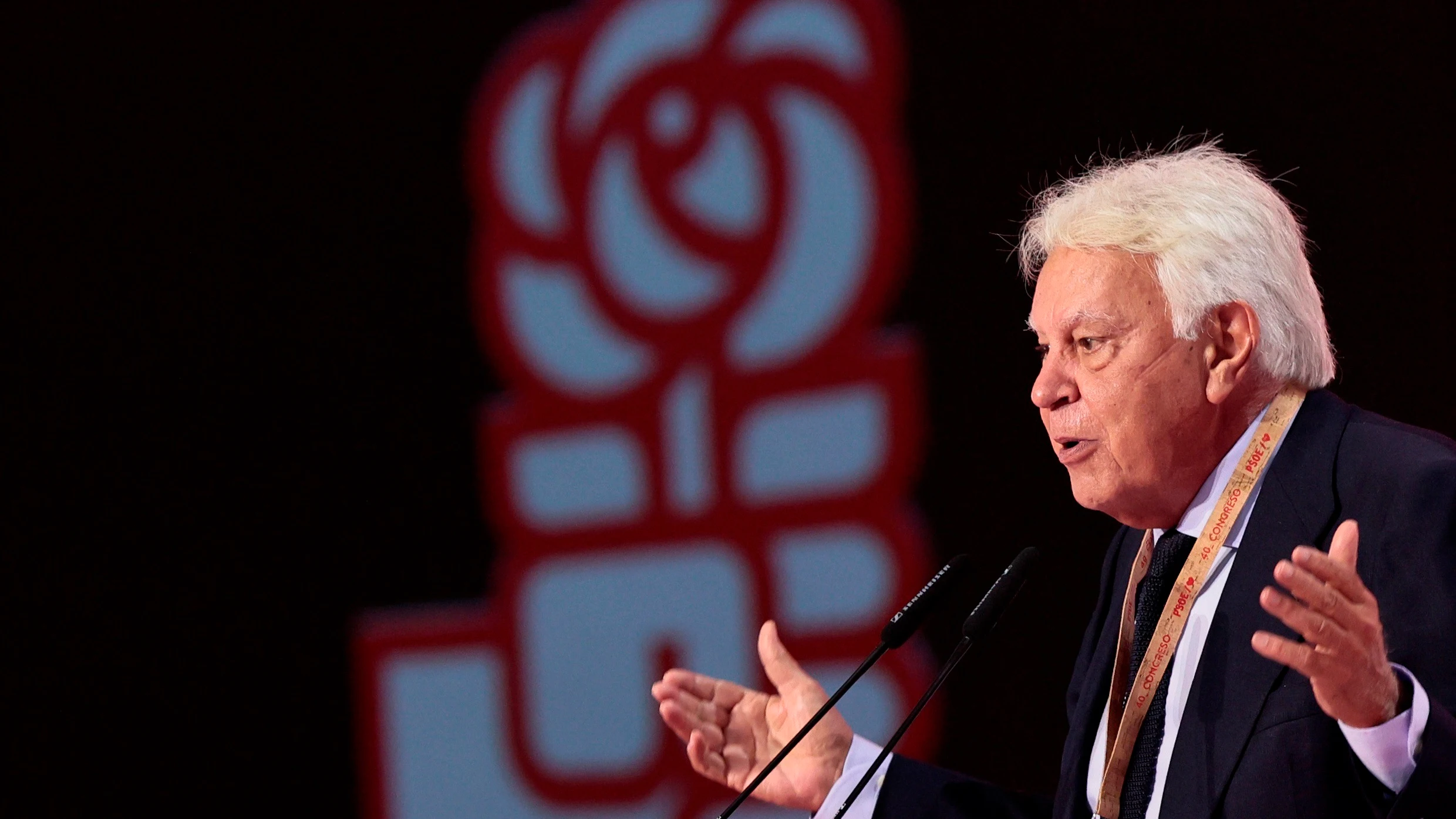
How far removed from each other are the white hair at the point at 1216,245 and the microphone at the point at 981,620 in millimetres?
361

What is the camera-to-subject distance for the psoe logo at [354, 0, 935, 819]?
296 cm

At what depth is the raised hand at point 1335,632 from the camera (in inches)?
51.8

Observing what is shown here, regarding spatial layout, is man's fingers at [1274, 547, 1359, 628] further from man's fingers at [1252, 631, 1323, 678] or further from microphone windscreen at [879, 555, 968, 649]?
microphone windscreen at [879, 555, 968, 649]

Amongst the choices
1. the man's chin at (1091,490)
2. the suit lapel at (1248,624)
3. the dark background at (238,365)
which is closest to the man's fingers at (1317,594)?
the suit lapel at (1248,624)

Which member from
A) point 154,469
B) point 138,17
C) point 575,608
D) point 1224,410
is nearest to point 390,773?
point 575,608

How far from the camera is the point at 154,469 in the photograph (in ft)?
11.7

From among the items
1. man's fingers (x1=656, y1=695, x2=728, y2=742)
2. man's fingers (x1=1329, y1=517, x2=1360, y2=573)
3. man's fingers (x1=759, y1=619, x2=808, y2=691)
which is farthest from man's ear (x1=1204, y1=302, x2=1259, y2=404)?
man's fingers (x1=656, y1=695, x2=728, y2=742)

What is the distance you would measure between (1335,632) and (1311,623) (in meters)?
0.02

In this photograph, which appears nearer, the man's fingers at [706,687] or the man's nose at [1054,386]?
the man's nose at [1054,386]

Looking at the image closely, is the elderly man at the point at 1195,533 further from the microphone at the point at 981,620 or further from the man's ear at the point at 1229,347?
the microphone at the point at 981,620

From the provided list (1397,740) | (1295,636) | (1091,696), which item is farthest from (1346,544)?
(1091,696)

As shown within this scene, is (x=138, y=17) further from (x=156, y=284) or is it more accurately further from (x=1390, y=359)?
(x=1390, y=359)

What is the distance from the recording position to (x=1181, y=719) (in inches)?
69.6

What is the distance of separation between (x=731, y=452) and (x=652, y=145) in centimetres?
73
